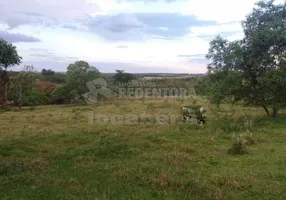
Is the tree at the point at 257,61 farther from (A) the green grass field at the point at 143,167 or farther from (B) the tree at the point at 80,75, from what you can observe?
(B) the tree at the point at 80,75

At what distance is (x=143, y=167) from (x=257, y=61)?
36.7 feet

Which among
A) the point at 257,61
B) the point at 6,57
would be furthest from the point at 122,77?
the point at 6,57

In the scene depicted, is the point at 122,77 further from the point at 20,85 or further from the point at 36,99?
the point at 20,85

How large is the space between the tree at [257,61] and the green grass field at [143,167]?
339 centimetres

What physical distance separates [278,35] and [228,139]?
22.9 ft

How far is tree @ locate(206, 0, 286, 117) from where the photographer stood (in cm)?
1595

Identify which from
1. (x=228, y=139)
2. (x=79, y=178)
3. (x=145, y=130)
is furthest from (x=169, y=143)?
(x=79, y=178)

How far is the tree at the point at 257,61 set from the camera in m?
16.0

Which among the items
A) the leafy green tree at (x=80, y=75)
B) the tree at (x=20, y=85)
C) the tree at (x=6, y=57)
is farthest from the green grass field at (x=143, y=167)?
the leafy green tree at (x=80, y=75)

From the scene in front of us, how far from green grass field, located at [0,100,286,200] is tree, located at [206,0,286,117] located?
3.39 meters

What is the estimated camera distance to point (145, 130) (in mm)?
14734

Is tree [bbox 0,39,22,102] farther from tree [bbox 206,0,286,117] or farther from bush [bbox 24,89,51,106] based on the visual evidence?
bush [bbox 24,89,51,106]

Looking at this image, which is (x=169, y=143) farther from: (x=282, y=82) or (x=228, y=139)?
(x=282, y=82)

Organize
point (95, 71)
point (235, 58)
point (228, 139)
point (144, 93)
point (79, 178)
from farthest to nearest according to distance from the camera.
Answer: point (144, 93) < point (95, 71) < point (235, 58) < point (228, 139) < point (79, 178)
